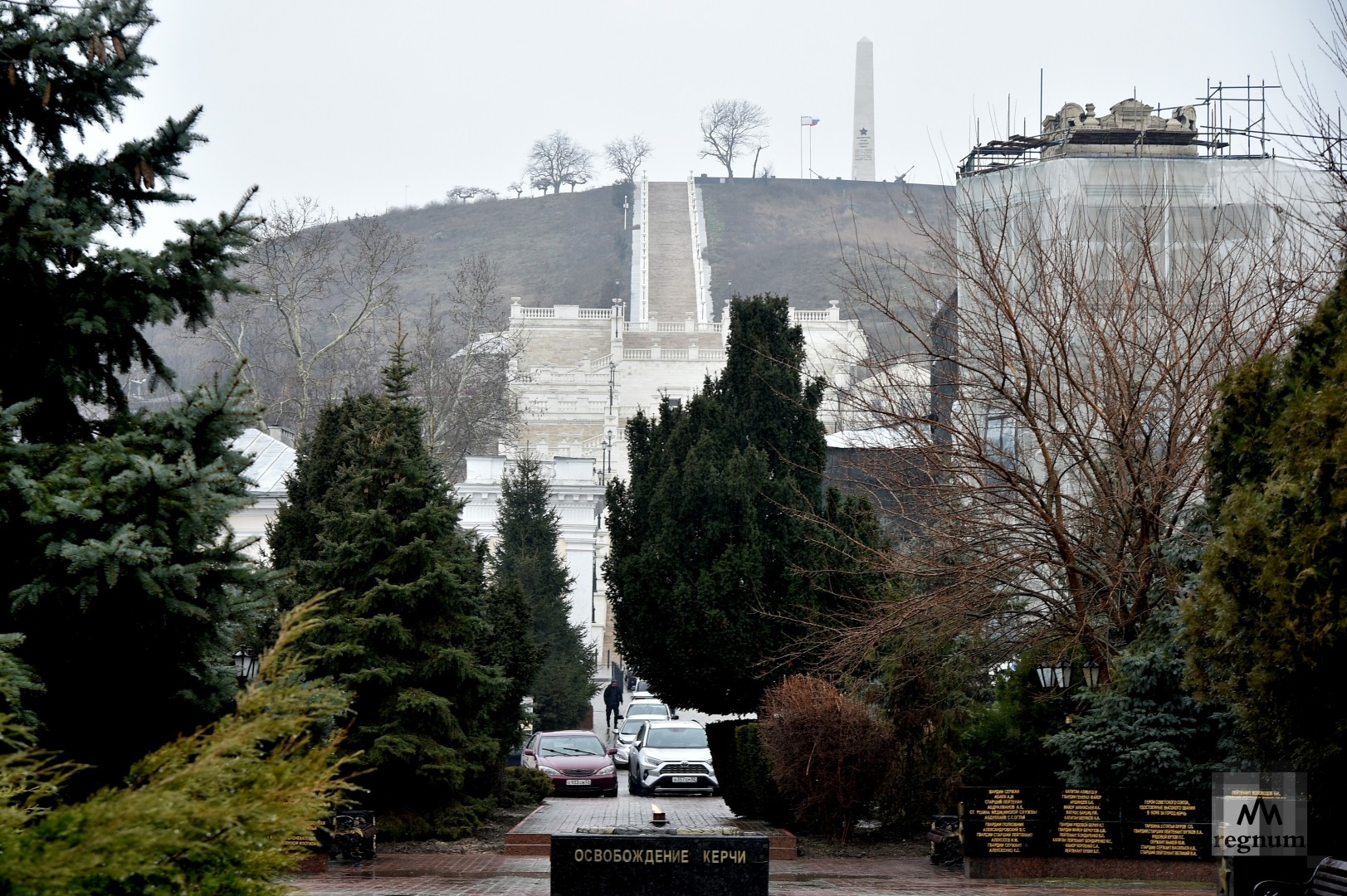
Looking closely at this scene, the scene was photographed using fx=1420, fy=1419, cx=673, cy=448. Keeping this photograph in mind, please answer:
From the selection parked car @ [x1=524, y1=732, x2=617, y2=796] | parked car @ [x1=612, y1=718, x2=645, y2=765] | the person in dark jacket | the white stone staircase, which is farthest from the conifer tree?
the white stone staircase

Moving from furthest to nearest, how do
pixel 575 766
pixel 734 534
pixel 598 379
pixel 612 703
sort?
pixel 598 379, pixel 612 703, pixel 575 766, pixel 734 534

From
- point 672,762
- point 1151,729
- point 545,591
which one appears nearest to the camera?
point 1151,729

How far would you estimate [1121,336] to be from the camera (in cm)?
1563

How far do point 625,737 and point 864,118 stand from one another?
129 meters

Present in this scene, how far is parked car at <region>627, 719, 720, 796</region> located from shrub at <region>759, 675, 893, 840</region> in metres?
8.64

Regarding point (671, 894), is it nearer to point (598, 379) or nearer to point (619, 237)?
point (598, 379)

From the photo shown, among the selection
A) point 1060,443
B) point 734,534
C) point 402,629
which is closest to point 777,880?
point 1060,443

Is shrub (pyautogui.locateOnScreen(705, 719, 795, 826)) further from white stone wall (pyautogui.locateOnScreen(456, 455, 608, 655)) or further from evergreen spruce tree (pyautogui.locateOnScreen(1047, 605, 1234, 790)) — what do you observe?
white stone wall (pyautogui.locateOnScreen(456, 455, 608, 655))

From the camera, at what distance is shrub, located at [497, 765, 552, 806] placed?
→ 2428cm

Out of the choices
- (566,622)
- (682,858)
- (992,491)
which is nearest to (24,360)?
(682,858)

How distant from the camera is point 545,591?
155 feet

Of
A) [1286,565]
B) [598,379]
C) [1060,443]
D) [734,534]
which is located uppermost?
[598,379]

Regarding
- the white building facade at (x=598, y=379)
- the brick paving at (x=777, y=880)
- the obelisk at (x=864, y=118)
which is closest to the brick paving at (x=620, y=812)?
the brick paving at (x=777, y=880)

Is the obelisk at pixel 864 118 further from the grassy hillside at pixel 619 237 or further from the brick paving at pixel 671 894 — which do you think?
the brick paving at pixel 671 894
